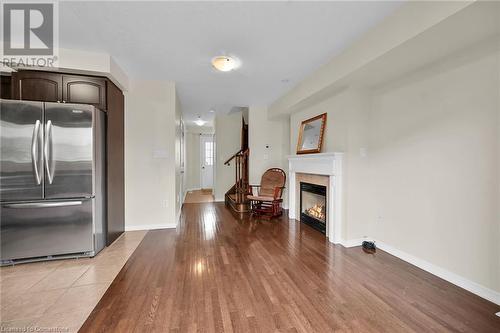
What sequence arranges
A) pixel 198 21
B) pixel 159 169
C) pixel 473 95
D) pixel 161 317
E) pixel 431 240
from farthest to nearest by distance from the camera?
pixel 159 169
pixel 431 240
pixel 198 21
pixel 473 95
pixel 161 317

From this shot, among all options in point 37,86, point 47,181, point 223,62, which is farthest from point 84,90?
point 223,62

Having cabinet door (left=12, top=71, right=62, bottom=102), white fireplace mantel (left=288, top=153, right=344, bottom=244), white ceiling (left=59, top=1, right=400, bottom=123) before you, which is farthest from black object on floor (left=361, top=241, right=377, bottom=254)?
cabinet door (left=12, top=71, right=62, bottom=102)

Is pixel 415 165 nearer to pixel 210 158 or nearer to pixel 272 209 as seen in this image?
pixel 272 209

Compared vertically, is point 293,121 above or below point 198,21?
below

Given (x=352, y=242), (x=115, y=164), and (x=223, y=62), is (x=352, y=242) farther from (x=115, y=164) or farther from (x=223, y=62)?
(x=115, y=164)

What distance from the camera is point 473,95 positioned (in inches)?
74.5

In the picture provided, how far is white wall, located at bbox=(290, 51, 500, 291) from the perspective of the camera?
1808 millimetres

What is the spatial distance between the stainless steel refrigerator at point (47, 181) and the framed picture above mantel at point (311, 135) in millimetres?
3214

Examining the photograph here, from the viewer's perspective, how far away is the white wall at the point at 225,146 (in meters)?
6.50

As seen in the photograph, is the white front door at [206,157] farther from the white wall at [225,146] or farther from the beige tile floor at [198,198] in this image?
the white wall at [225,146]

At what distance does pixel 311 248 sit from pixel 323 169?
1.19 metres

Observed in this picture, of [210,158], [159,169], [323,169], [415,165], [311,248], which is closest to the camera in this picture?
[415,165]

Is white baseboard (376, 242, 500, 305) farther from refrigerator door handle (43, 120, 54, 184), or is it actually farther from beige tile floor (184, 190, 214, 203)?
beige tile floor (184, 190, 214, 203)

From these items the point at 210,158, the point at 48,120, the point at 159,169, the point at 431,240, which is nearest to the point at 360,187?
the point at 431,240
